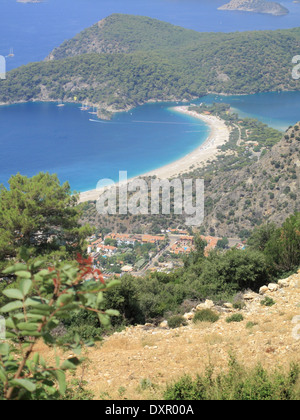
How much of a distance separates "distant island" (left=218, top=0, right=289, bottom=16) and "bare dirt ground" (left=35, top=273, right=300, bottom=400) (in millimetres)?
197331

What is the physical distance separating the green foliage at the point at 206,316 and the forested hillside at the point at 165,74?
78189mm

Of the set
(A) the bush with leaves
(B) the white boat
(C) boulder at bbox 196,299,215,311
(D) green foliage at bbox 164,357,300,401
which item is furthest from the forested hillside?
(A) the bush with leaves

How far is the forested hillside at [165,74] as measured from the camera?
287 ft

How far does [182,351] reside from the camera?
5141 millimetres

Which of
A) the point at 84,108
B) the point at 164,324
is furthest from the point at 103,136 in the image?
the point at 164,324

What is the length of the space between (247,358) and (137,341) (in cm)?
177

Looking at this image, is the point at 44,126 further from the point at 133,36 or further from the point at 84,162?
the point at 133,36

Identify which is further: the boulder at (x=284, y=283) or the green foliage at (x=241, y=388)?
the boulder at (x=284, y=283)

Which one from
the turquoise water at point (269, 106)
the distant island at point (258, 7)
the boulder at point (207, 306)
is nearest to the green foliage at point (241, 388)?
the boulder at point (207, 306)

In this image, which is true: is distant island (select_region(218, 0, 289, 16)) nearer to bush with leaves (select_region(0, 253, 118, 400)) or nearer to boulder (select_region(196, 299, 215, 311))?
boulder (select_region(196, 299, 215, 311))

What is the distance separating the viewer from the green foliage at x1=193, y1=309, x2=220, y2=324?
655 centimetres

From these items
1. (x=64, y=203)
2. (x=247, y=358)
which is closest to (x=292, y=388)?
(x=247, y=358)

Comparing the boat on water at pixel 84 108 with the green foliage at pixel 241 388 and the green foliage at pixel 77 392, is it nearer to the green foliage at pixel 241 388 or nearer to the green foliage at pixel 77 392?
the green foliage at pixel 77 392

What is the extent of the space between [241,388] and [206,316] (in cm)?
327
